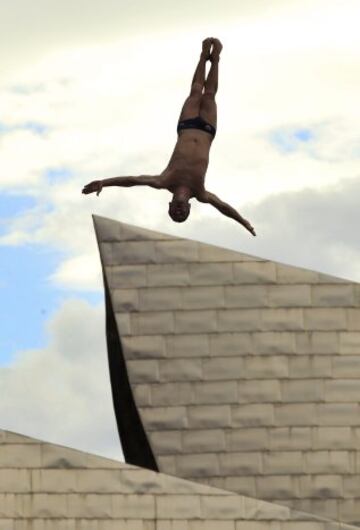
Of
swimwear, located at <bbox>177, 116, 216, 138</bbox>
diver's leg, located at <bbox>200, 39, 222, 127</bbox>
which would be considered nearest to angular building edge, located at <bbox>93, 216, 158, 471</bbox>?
swimwear, located at <bbox>177, 116, 216, 138</bbox>

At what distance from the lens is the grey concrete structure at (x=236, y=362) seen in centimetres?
5122

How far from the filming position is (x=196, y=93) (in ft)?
171

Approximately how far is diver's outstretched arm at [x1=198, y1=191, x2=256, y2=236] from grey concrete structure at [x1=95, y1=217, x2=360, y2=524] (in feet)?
4.02

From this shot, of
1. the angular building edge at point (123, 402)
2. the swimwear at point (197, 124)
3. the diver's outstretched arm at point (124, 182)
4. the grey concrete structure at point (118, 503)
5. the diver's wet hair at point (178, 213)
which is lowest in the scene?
the grey concrete structure at point (118, 503)

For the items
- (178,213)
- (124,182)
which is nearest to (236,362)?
(178,213)

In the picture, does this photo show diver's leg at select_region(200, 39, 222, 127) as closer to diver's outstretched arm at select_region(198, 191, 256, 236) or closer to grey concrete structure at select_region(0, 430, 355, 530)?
diver's outstretched arm at select_region(198, 191, 256, 236)

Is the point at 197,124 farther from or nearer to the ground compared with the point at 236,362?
farther from the ground

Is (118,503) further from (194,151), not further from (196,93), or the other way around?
(196,93)

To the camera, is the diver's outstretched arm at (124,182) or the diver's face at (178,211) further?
the diver's face at (178,211)

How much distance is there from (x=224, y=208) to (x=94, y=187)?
2722 mm

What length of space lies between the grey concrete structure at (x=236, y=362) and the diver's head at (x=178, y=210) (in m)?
1.30

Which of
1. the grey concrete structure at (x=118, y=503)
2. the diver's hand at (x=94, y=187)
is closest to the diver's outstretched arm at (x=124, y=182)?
the diver's hand at (x=94, y=187)

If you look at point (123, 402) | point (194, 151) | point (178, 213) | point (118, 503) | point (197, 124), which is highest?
point (197, 124)

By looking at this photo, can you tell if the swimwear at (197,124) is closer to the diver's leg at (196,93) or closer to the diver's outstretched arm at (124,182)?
the diver's leg at (196,93)
